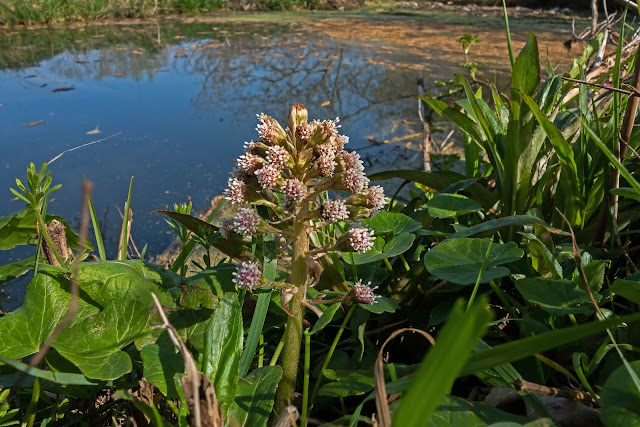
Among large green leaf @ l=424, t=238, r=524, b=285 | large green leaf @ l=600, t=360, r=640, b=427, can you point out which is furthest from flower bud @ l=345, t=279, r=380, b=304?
large green leaf @ l=600, t=360, r=640, b=427

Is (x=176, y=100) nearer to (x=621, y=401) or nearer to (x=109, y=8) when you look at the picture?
(x=621, y=401)

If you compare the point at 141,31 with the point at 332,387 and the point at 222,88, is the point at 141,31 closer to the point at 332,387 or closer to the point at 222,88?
A: the point at 222,88

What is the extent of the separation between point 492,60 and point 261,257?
15.6ft

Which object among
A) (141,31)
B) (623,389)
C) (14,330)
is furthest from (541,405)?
(141,31)

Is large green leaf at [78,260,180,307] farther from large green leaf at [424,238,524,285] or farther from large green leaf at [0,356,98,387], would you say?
large green leaf at [424,238,524,285]

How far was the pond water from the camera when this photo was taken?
9.14 ft

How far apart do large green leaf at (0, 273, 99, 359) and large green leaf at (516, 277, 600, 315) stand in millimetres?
837

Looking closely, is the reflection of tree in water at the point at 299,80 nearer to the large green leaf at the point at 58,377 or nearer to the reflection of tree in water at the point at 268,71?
the reflection of tree in water at the point at 268,71

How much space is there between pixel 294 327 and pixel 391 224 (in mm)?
465

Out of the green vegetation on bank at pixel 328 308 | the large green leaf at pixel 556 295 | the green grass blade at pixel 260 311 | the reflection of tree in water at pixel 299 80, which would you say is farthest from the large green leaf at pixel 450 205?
the reflection of tree in water at pixel 299 80

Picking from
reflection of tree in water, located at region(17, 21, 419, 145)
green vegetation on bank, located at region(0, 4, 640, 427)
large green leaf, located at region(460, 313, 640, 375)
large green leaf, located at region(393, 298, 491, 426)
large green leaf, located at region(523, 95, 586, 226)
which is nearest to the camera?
large green leaf, located at region(393, 298, 491, 426)

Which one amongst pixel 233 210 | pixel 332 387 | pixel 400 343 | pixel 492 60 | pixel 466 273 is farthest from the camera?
pixel 492 60

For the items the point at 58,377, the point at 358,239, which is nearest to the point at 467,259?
the point at 358,239

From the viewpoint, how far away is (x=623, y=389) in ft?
2.29
